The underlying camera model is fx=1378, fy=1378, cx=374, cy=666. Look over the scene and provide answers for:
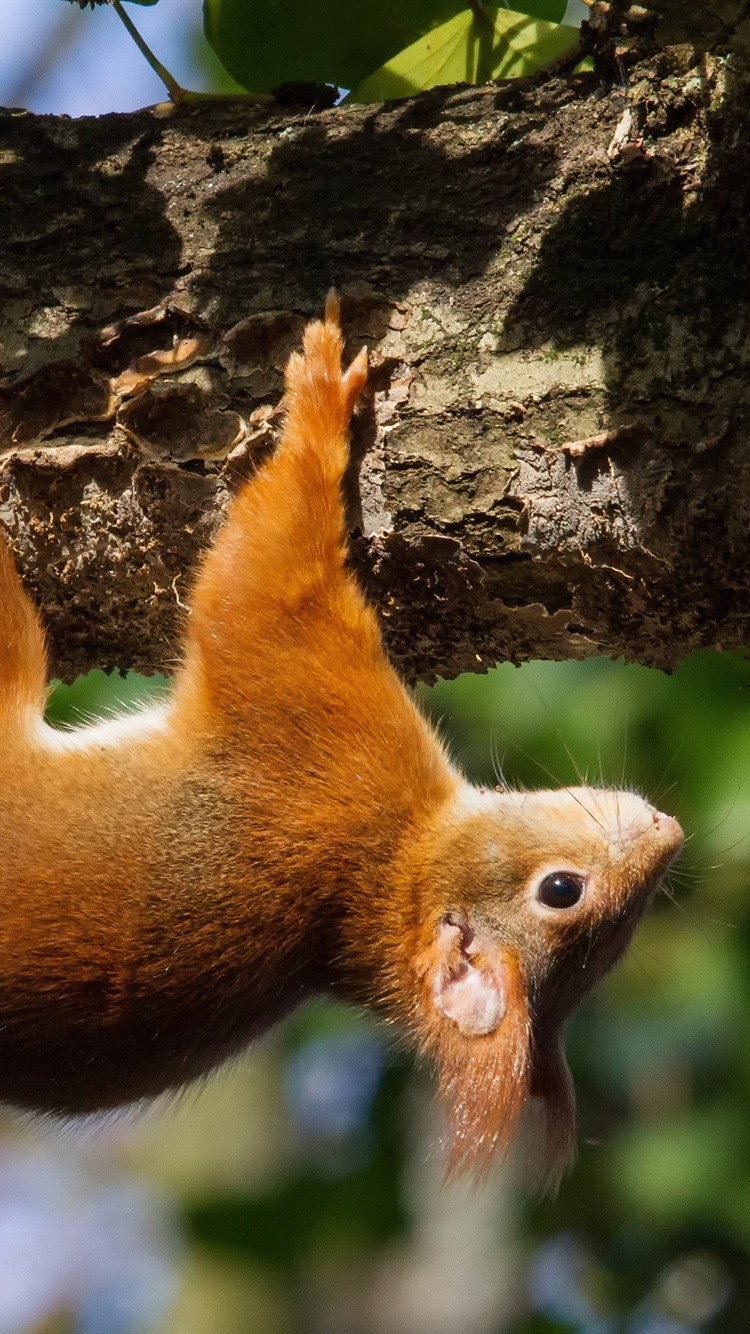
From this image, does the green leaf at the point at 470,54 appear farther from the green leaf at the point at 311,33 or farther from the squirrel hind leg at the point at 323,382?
the squirrel hind leg at the point at 323,382

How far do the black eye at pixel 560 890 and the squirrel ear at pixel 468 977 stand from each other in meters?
0.20

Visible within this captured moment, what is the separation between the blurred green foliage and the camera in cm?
467

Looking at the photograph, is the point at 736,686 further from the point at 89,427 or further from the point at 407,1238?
the point at 407,1238

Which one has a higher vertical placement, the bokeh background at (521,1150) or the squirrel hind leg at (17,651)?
the squirrel hind leg at (17,651)

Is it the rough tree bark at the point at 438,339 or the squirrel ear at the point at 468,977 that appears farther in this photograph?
the squirrel ear at the point at 468,977

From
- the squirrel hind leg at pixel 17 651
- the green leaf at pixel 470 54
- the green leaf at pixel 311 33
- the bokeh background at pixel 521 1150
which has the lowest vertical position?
the bokeh background at pixel 521 1150

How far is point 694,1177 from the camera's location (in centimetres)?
522

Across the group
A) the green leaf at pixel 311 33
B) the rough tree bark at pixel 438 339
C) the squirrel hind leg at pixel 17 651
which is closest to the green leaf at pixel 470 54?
the green leaf at pixel 311 33

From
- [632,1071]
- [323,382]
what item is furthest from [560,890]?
[632,1071]

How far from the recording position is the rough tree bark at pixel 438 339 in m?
3.00

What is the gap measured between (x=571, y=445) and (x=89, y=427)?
1.19 meters

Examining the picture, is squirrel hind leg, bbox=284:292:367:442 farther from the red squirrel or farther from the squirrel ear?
the squirrel ear

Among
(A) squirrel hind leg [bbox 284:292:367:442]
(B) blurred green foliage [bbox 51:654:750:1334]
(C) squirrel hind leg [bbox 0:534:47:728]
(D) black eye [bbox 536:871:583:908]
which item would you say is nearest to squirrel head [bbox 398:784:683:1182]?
(D) black eye [bbox 536:871:583:908]

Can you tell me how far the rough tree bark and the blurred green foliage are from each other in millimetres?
933
